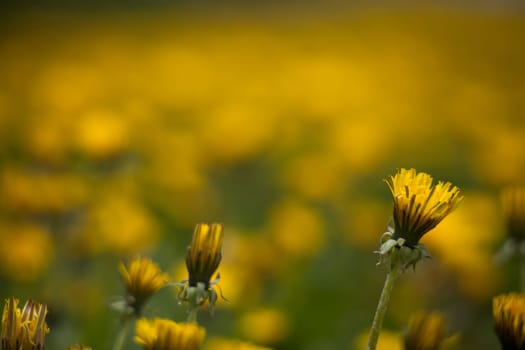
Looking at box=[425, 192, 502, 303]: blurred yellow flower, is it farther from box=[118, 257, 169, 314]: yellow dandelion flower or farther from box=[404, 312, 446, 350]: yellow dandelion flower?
box=[118, 257, 169, 314]: yellow dandelion flower

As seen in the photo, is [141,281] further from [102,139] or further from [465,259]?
[465,259]

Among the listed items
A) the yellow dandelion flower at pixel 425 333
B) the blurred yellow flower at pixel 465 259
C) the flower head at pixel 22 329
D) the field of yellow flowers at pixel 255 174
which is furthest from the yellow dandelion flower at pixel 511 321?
the blurred yellow flower at pixel 465 259

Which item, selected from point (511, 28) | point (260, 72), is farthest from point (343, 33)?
point (260, 72)

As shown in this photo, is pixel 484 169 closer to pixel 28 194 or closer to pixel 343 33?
pixel 28 194

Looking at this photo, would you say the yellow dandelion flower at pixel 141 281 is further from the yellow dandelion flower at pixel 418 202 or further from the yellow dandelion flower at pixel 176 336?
the yellow dandelion flower at pixel 418 202

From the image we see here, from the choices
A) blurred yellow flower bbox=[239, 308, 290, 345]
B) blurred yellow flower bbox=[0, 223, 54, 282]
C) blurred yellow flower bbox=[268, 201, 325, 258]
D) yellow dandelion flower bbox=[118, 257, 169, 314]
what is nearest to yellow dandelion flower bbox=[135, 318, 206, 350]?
yellow dandelion flower bbox=[118, 257, 169, 314]

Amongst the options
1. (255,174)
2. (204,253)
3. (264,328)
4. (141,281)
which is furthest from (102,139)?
(255,174)
